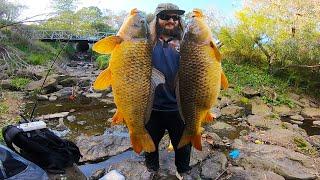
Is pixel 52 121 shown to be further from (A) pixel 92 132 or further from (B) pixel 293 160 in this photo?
(B) pixel 293 160

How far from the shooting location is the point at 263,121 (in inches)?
396

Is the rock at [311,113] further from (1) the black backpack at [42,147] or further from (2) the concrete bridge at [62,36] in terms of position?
(2) the concrete bridge at [62,36]

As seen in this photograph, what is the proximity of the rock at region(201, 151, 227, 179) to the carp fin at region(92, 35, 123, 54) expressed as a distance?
3601 millimetres

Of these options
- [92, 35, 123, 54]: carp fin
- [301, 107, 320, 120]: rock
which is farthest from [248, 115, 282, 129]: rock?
[92, 35, 123, 54]: carp fin

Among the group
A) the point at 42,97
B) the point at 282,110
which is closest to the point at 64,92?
the point at 42,97

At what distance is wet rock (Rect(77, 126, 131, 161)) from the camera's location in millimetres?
6803

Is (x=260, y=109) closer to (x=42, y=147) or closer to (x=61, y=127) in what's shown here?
(x=61, y=127)

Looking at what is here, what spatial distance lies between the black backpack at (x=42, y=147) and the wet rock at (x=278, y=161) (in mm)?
2916

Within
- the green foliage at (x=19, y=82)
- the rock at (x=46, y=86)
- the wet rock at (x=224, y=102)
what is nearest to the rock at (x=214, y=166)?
the wet rock at (x=224, y=102)

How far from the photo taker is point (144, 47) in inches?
110

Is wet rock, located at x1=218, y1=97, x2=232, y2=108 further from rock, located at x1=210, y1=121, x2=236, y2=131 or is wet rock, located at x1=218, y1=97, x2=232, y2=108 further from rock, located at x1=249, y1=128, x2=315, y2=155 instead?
rock, located at x1=249, y1=128, x2=315, y2=155

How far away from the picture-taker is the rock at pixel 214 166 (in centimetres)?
585

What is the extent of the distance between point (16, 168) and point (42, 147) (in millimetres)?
604

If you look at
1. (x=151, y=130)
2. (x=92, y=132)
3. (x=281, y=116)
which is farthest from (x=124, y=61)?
(x=281, y=116)
